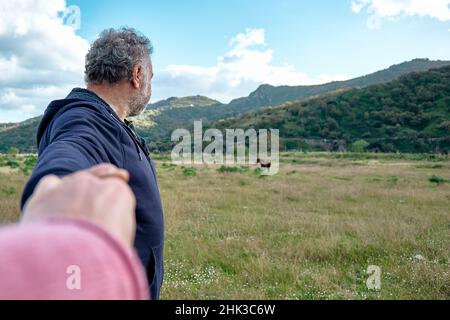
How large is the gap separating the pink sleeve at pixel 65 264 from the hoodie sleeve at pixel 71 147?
712 millimetres

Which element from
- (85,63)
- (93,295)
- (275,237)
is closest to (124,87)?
(85,63)

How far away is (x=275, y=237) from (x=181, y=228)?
223 centimetres

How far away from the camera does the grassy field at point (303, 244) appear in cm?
548

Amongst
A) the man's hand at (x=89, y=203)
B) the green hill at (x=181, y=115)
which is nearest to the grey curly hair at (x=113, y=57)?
the man's hand at (x=89, y=203)

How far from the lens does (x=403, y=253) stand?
7000 mm

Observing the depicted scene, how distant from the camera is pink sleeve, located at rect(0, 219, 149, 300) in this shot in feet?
1.46

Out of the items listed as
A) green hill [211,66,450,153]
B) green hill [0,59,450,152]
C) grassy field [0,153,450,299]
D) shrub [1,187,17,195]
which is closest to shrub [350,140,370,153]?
green hill [211,66,450,153]

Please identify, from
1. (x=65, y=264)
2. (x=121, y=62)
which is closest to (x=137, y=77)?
(x=121, y=62)

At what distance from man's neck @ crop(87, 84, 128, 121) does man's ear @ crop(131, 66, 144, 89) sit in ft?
0.30

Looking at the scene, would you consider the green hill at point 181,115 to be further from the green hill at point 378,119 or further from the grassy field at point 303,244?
the grassy field at point 303,244

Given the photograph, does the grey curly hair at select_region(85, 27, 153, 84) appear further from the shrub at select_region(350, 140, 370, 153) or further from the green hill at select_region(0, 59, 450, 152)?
the green hill at select_region(0, 59, 450, 152)

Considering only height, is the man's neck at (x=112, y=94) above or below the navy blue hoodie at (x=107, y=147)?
above

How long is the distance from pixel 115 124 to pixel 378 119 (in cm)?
6787
